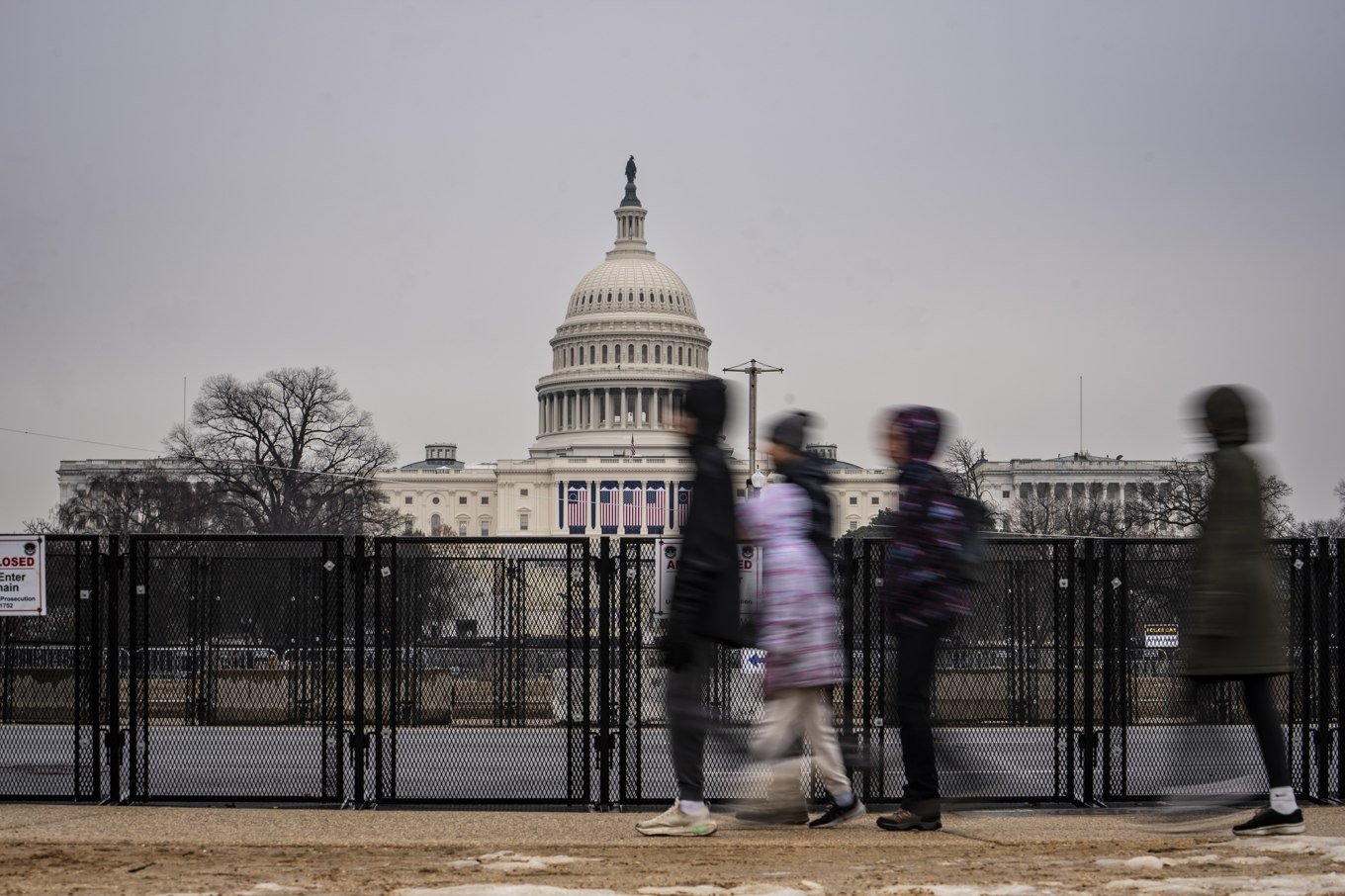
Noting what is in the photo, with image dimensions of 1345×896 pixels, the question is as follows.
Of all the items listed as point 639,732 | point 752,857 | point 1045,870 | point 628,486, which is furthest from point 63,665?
point 628,486

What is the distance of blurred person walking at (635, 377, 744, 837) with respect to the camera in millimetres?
7906

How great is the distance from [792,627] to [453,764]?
3165 millimetres

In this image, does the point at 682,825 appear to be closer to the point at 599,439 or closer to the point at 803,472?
the point at 803,472

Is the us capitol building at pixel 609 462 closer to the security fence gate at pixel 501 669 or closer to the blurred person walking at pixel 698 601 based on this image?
the security fence gate at pixel 501 669

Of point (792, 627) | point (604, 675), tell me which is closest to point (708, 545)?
point (792, 627)

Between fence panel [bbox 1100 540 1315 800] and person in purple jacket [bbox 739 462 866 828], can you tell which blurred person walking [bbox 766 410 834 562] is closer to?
person in purple jacket [bbox 739 462 866 828]

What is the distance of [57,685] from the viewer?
1095cm

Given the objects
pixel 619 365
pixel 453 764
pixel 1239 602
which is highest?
pixel 619 365

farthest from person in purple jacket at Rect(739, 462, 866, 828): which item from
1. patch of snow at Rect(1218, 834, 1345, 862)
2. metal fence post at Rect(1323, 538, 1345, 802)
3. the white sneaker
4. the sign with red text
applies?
the sign with red text

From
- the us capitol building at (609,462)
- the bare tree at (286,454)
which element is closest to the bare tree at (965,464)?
the bare tree at (286,454)

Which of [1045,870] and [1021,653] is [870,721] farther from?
[1045,870]

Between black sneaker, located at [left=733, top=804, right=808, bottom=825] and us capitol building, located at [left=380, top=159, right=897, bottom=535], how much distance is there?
120481 mm

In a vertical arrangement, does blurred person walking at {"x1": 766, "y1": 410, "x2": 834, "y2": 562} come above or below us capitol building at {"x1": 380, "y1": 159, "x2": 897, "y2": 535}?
below

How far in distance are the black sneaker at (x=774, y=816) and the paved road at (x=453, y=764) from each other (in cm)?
128
